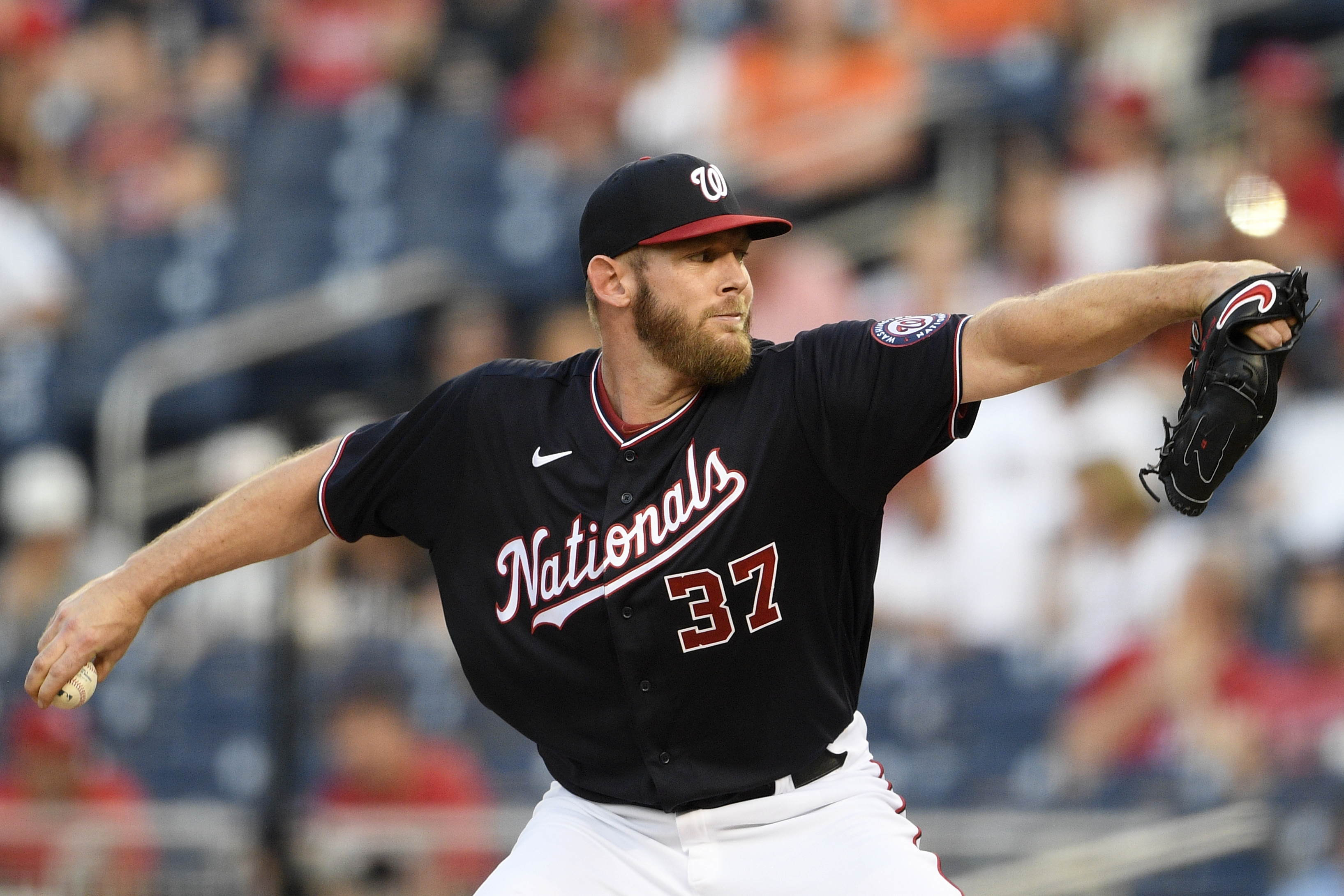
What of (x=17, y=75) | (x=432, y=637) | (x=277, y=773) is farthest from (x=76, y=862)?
(x=17, y=75)

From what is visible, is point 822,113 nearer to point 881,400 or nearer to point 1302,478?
point 1302,478

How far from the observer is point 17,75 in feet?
34.6

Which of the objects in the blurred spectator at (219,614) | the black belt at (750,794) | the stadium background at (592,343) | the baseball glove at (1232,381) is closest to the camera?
the baseball glove at (1232,381)

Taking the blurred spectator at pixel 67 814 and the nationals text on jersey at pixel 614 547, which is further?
the blurred spectator at pixel 67 814

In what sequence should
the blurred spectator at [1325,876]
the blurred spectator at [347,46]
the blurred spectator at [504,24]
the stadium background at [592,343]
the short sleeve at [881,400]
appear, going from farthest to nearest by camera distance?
the blurred spectator at [347,46] < the blurred spectator at [504,24] < the stadium background at [592,343] < the blurred spectator at [1325,876] < the short sleeve at [881,400]

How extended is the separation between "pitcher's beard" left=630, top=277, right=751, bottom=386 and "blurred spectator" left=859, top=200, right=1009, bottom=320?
3486 millimetres

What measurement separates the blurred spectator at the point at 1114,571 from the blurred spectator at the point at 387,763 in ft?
7.37

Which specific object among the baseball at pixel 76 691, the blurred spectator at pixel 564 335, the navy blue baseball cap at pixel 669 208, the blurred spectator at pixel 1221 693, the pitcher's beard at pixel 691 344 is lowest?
the blurred spectator at pixel 1221 693

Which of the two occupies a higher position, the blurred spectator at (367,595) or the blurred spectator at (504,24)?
the blurred spectator at (504,24)

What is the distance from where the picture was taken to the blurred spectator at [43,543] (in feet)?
23.9

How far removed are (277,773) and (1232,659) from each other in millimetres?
3495

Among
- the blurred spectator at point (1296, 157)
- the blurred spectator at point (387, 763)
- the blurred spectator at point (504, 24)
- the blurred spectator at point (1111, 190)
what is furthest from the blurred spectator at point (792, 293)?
the blurred spectator at point (504, 24)

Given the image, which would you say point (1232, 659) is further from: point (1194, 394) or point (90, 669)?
point (90, 669)

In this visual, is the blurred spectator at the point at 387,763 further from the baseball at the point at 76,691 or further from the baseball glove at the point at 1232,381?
the baseball glove at the point at 1232,381
